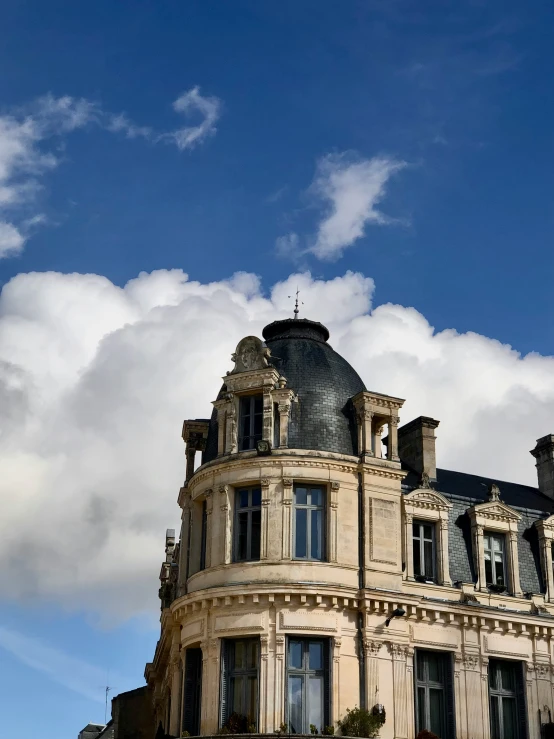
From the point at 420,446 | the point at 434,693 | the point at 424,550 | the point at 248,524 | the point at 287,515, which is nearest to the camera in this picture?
the point at 287,515

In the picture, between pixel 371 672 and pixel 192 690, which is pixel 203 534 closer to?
pixel 192 690

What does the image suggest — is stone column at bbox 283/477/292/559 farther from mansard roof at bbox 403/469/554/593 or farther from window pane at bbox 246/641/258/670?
mansard roof at bbox 403/469/554/593

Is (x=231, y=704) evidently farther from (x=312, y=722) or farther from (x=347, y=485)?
(x=347, y=485)

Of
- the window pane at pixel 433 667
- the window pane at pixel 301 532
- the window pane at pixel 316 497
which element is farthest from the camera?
the window pane at pixel 433 667

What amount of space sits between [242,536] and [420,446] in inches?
366

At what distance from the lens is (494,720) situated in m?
38.1

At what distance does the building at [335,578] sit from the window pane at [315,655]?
46mm

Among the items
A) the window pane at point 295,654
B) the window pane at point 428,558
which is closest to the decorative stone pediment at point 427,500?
the window pane at point 428,558

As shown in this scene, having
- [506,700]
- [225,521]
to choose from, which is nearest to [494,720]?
[506,700]

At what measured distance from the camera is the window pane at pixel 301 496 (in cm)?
3706

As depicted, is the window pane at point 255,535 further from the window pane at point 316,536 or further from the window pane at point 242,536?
the window pane at point 316,536

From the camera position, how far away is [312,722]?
3450 centimetres

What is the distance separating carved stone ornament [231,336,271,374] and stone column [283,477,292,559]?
15.0 ft

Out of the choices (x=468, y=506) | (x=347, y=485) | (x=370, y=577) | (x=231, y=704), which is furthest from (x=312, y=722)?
(x=468, y=506)
